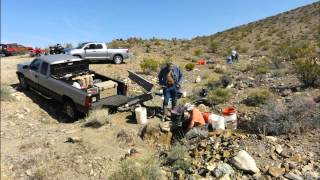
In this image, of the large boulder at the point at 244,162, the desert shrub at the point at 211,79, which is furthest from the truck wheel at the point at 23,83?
the large boulder at the point at 244,162

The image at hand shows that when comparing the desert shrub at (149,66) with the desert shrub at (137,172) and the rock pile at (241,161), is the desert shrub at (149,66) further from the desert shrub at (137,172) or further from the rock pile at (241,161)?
the desert shrub at (137,172)

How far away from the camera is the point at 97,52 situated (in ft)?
72.4

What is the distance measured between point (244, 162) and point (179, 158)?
52.0 inches

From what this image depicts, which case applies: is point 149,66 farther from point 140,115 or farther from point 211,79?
point 140,115

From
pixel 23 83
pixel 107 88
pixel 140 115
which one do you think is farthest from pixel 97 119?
pixel 23 83

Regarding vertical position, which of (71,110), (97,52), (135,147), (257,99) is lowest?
(135,147)

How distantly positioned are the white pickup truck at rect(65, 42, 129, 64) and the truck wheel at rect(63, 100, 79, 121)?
9507 millimetres

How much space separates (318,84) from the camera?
44.0 ft

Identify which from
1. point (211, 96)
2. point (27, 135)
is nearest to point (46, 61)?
point (27, 135)

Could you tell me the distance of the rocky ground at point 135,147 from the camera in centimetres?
770

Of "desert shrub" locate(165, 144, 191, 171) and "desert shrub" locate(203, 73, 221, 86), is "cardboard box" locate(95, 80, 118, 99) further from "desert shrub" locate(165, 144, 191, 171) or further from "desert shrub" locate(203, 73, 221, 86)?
"desert shrub" locate(203, 73, 221, 86)

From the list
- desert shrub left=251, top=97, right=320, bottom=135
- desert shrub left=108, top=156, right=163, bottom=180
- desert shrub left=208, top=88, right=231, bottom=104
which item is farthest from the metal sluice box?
desert shrub left=108, top=156, right=163, bottom=180

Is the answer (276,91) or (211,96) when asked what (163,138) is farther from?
(276,91)

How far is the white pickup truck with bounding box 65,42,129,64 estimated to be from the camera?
2175 cm
